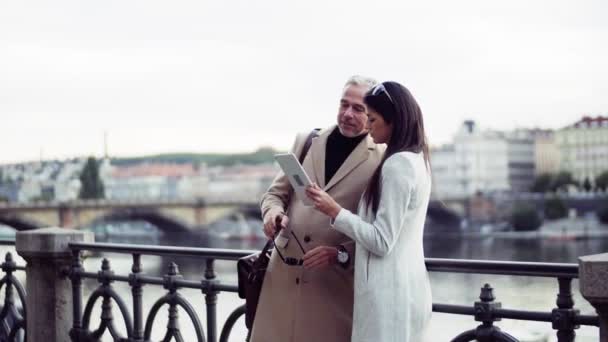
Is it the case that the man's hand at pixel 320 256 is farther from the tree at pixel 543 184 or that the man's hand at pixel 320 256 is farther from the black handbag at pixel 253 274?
the tree at pixel 543 184

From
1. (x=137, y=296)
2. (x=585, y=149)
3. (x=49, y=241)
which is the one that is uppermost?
(x=49, y=241)

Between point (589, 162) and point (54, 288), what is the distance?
89.0 meters

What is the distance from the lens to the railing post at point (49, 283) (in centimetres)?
425

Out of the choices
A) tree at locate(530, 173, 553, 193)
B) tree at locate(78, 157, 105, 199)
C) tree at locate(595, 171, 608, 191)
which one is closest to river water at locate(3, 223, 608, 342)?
tree at locate(78, 157, 105, 199)

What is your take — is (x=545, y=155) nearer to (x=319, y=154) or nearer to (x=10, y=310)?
(x=10, y=310)

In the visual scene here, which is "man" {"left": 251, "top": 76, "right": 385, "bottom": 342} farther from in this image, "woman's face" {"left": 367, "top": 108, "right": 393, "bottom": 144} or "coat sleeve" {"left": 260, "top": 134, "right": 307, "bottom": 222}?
"woman's face" {"left": 367, "top": 108, "right": 393, "bottom": 144}

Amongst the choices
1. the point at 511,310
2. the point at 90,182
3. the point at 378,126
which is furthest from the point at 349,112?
the point at 90,182

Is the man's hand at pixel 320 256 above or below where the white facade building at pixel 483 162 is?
above

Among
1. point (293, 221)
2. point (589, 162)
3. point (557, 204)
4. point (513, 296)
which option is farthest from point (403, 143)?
point (589, 162)

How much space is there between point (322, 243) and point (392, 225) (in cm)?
38

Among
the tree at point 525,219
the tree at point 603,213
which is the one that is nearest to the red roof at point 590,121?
the tree at point 603,213

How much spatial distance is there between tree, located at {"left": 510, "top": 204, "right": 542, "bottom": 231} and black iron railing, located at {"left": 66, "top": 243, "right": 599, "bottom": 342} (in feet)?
192

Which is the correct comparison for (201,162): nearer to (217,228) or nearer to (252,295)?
(217,228)

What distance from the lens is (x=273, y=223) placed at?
2717mm
